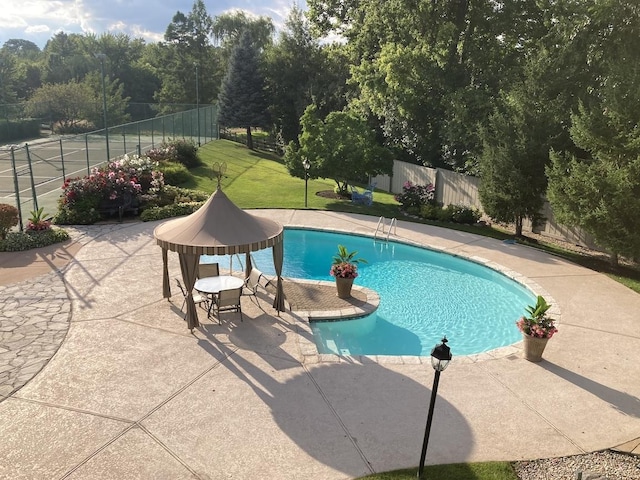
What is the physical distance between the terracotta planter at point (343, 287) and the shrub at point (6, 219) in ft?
37.5

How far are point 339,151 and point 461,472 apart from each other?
19296 mm

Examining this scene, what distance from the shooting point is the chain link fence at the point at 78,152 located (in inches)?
864

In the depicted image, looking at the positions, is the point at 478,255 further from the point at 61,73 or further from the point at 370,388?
the point at 61,73

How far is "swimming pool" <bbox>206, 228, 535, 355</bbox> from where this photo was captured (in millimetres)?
11766

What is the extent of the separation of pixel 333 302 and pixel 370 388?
427 cm

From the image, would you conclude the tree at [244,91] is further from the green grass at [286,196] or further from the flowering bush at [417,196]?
the flowering bush at [417,196]

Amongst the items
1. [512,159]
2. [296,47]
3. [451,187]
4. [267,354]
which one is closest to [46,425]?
[267,354]

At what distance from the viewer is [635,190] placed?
14750 mm

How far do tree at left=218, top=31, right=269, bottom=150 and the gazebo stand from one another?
36869 millimetres

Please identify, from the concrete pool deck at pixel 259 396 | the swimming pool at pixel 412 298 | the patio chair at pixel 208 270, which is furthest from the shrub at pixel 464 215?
the patio chair at pixel 208 270

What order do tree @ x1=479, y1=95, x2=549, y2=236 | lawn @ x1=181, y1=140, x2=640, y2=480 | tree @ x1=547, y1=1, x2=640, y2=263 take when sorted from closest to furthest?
1. lawn @ x1=181, y1=140, x2=640, y2=480
2. tree @ x1=547, y1=1, x2=640, y2=263
3. tree @ x1=479, y1=95, x2=549, y2=236

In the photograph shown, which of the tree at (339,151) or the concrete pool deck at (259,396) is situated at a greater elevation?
the tree at (339,151)

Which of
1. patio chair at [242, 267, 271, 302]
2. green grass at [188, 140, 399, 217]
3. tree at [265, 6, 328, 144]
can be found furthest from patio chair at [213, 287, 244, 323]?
tree at [265, 6, 328, 144]

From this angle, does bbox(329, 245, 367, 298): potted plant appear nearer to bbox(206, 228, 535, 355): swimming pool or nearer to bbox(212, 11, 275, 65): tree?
bbox(206, 228, 535, 355): swimming pool
